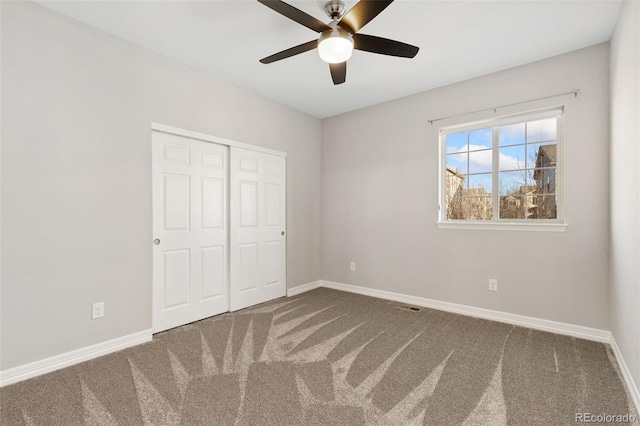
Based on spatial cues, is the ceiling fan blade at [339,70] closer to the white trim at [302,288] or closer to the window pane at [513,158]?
the window pane at [513,158]

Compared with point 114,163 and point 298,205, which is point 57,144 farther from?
point 298,205

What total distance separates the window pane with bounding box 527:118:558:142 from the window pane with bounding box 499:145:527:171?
0.45 ft

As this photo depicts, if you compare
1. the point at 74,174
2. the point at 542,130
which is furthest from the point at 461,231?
the point at 74,174

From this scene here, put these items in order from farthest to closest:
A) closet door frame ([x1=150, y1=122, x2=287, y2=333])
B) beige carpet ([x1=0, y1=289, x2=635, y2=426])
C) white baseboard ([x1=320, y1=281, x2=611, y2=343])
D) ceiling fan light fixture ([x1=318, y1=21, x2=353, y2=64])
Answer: closet door frame ([x1=150, y1=122, x2=287, y2=333]) → white baseboard ([x1=320, y1=281, x2=611, y2=343]) → ceiling fan light fixture ([x1=318, y1=21, x2=353, y2=64]) → beige carpet ([x1=0, y1=289, x2=635, y2=426])

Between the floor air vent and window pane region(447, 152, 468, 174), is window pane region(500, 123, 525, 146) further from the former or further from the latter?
the floor air vent

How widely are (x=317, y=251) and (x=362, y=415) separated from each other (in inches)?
121

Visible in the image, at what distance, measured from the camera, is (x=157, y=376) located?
2123 millimetres

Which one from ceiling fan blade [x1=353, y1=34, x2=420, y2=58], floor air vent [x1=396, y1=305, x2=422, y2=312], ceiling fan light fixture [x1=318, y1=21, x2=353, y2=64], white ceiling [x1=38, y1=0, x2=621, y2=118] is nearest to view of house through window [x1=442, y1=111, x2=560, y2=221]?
white ceiling [x1=38, y1=0, x2=621, y2=118]

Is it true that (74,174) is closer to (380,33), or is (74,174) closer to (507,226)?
(380,33)

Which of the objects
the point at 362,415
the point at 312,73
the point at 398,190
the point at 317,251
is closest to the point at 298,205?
the point at 317,251

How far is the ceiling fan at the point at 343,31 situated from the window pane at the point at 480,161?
1.79 meters

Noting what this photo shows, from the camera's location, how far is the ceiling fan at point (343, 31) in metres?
1.84

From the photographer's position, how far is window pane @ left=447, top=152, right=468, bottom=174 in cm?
359

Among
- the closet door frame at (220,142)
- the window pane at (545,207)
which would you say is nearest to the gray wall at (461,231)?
the window pane at (545,207)
